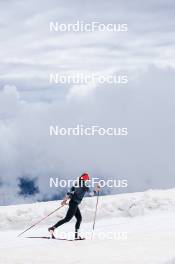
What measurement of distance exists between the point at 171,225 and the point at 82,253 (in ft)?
16.1

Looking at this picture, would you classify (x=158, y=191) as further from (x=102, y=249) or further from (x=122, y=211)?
(x=102, y=249)

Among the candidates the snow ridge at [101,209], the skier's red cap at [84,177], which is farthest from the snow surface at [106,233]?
the skier's red cap at [84,177]

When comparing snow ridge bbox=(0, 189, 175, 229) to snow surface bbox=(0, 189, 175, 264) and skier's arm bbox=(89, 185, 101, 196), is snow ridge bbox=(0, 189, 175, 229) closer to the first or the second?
snow surface bbox=(0, 189, 175, 264)

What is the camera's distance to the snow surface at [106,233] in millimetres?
14055

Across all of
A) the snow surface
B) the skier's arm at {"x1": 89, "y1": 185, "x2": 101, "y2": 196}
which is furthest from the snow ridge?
the skier's arm at {"x1": 89, "y1": 185, "x2": 101, "y2": 196}

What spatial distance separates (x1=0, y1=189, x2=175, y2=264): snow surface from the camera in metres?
14.1

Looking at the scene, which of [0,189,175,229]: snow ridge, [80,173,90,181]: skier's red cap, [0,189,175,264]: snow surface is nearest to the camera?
[0,189,175,264]: snow surface

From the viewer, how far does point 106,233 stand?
58.6ft

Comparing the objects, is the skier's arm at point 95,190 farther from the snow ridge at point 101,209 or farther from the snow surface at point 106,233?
the snow ridge at point 101,209

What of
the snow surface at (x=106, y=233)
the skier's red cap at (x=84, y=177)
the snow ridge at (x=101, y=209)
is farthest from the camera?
the snow ridge at (x=101, y=209)

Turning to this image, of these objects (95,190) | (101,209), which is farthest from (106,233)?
(101,209)

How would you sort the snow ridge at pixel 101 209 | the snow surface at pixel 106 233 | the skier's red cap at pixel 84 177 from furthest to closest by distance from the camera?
1. the snow ridge at pixel 101 209
2. the skier's red cap at pixel 84 177
3. the snow surface at pixel 106 233

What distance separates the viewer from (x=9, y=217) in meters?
21.2

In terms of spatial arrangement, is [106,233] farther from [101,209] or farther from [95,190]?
[101,209]
